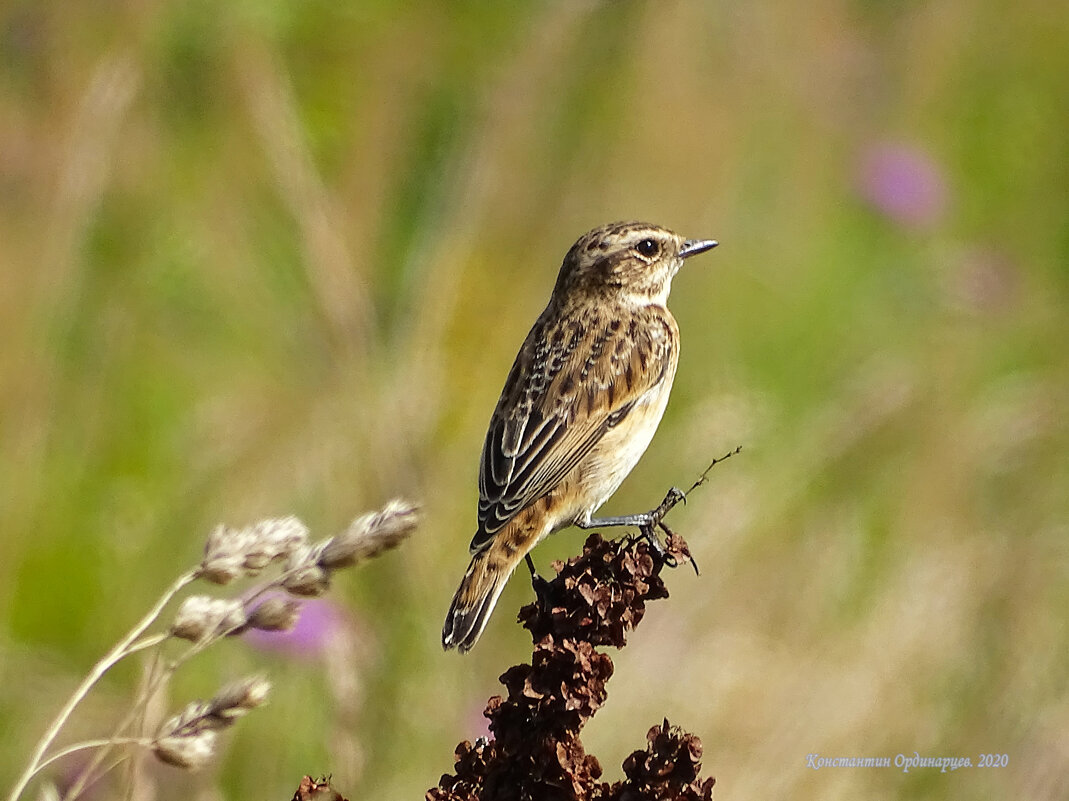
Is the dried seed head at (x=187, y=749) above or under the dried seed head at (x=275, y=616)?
under

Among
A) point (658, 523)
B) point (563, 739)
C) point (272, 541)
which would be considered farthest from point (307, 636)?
point (272, 541)

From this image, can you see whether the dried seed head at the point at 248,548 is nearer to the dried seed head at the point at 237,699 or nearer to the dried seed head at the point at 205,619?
the dried seed head at the point at 205,619

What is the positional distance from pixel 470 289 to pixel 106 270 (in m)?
2.16

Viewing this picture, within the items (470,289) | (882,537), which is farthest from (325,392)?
(882,537)

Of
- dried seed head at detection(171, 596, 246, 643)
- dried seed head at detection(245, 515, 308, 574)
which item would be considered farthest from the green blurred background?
dried seed head at detection(171, 596, 246, 643)

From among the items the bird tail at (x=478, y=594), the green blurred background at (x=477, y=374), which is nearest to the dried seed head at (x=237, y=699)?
the green blurred background at (x=477, y=374)

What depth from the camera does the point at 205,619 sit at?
1.93 meters

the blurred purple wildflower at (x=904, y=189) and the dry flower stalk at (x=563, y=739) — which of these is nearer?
the dry flower stalk at (x=563, y=739)

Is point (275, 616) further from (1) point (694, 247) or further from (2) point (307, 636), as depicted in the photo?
(1) point (694, 247)

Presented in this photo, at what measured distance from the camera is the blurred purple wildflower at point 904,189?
321 inches

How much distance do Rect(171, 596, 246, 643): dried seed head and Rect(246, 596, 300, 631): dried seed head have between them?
18 mm

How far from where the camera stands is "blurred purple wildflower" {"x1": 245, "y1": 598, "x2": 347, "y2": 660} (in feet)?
15.3

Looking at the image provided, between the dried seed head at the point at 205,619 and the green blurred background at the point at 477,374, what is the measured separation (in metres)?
1.10

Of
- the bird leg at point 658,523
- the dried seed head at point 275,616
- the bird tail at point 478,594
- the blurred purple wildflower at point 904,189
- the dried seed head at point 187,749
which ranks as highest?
the blurred purple wildflower at point 904,189
